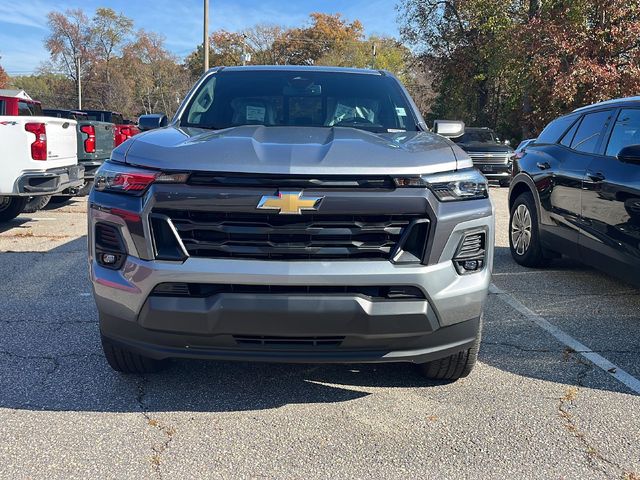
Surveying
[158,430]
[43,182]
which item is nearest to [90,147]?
[43,182]

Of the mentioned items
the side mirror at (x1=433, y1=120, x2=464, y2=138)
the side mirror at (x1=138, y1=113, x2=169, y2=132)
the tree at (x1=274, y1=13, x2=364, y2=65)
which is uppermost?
the tree at (x1=274, y1=13, x2=364, y2=65)

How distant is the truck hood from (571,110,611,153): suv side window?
2.66m

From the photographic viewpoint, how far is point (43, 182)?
297 inches

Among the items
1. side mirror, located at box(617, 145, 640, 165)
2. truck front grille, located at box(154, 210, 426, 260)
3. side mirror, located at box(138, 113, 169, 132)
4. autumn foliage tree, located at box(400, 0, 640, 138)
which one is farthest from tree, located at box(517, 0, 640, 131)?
truck front grille, located at box(154, 210, 426, 260)

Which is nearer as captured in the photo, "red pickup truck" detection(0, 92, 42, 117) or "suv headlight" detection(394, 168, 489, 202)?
"suv headlight" detection(394, 168, 489, 202)

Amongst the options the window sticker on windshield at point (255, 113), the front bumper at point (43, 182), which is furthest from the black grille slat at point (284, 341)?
the front bumper at point (43, 182)

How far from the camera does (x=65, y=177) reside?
805cm

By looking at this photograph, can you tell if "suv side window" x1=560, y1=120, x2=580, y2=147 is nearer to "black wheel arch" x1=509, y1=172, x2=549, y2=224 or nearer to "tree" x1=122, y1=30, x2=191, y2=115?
"black wheel arch" x1=509, y1=172, x2=549, y2=224

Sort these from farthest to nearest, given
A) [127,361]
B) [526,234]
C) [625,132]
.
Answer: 1. [526,234]
2. [625,132]
3. [127,361]

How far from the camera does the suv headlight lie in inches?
108

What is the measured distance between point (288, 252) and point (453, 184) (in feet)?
2.81

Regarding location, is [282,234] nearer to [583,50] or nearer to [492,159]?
[492,159]

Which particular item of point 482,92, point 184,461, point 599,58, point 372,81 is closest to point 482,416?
point 184,461

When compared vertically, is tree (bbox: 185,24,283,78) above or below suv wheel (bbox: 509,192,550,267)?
above
